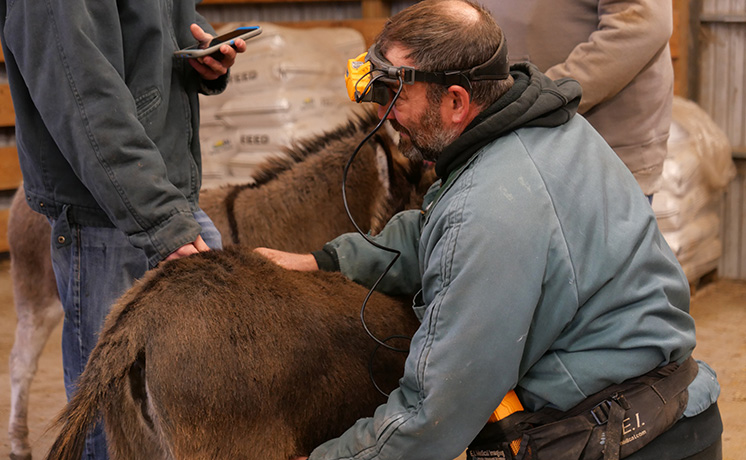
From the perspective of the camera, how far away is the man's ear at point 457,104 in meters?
1.52

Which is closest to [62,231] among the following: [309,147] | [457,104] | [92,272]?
[92,272]

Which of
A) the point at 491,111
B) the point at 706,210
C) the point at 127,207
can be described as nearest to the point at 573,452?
the point at 491,111

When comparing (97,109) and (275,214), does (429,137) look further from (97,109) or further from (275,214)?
(275,214)

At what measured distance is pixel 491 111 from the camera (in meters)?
1.55

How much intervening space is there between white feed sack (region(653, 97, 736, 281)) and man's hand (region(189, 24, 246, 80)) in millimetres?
3118

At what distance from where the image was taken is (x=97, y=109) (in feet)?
5.62

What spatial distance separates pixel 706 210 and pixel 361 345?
401cm

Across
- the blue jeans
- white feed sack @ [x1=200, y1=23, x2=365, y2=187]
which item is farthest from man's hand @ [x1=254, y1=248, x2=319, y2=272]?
white feed sack @ [x1=200, y1=23, x2=365, y2=187]

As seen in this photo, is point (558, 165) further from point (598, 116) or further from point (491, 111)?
point (598, 116)

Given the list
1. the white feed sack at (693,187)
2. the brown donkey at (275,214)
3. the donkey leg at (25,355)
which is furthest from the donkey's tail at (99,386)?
the white feed sack at (693,187)

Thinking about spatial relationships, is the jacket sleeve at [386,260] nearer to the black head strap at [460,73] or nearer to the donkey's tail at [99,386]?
the black head strap at [460,73]

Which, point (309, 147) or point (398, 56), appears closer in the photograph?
point (398, 56)

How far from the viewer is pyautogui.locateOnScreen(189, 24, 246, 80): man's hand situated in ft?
6.80

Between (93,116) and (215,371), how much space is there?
71 cm
